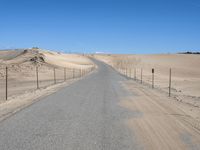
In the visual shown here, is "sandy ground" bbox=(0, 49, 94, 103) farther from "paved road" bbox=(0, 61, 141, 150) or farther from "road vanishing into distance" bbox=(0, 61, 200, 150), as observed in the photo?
"road vanishing into distance" bbox=(0, 61, 200, 150)

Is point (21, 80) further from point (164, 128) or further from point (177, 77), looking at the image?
point (177, 77)

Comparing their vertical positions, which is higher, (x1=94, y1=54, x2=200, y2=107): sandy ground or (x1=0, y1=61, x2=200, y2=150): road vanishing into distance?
(x1=0, y1=61, x2=200, y2=150): road vanishing into distance

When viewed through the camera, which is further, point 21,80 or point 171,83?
point 171,83

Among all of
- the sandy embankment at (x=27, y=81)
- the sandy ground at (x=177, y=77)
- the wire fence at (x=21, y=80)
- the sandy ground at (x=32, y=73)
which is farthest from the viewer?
the sandy ground at (x=32, y=73)

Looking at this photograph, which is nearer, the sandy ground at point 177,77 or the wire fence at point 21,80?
the sandy ground at point 177,77

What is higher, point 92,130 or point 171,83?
point 92,130

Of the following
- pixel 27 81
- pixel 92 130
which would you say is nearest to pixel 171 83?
pixel 27 81

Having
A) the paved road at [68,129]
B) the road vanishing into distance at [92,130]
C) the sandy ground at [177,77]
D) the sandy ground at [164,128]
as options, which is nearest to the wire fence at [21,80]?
the paved road at [68,129]

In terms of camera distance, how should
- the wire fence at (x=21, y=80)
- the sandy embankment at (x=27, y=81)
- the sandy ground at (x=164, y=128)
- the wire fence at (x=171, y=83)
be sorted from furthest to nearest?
the wire fence at (x=171, y=83), the wire fence at (x=21, y=80), the sandy embankment at (x=27, y=81), the sandy ground at (x=164, y=128)

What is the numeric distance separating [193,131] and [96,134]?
2906 mm

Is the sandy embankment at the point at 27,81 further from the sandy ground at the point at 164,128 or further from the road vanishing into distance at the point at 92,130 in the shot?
the sandy ground at the point at 164,128

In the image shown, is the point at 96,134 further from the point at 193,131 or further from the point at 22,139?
the point at 193,131

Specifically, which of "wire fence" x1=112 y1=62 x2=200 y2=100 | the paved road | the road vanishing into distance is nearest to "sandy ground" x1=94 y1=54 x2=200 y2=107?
"wire fence" x1=112 y1=62 x2=200 y2=100

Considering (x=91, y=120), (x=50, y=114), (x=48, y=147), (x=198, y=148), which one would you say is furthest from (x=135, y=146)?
(x=50, y=114)
